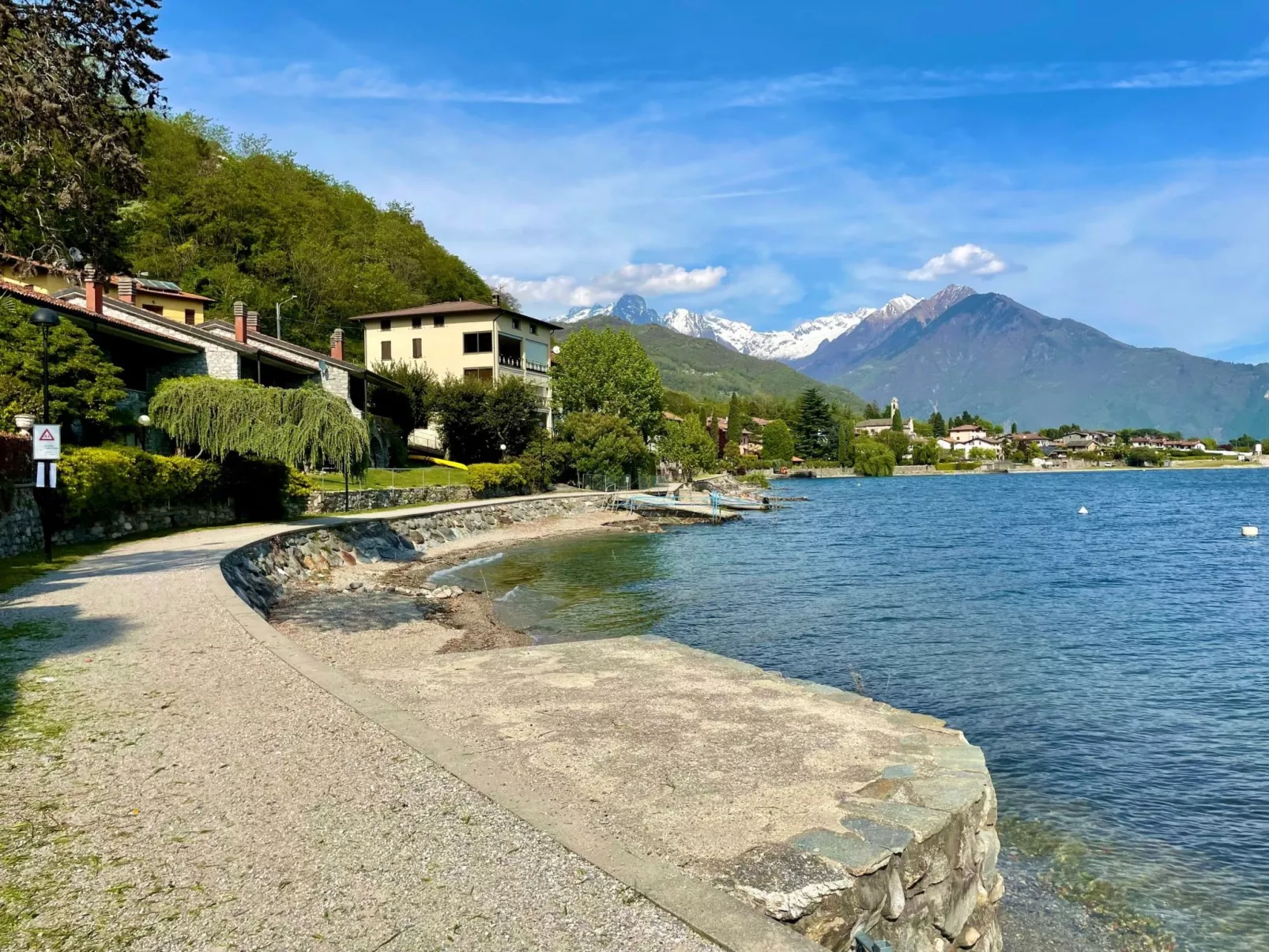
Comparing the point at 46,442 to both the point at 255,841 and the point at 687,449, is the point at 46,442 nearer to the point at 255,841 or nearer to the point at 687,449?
the point at 255,841

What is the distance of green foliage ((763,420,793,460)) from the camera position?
146750 millimetres

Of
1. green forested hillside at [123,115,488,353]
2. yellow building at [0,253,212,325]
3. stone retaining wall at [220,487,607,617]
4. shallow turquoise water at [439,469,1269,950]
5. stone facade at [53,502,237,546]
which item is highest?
green forested hillside at [123,115,488,353]

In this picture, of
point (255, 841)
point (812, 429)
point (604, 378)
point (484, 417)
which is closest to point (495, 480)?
point (484, 417)

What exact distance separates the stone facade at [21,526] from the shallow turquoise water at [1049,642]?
11367mm

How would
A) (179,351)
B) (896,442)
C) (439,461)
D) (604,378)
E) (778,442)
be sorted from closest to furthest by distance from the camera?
(179,351)
(439,461)
(604,378)
(778,442)
(896,442)

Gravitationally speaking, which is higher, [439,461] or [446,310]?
[446,310]

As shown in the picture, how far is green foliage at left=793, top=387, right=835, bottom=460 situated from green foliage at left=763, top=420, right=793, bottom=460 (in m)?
3.39

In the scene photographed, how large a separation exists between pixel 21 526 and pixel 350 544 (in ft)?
35.6

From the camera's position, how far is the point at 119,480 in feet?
72.4

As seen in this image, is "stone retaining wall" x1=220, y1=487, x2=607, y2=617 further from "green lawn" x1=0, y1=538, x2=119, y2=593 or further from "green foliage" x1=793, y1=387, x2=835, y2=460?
"green foliage" x1=793, y1=387, x2=835, y2=460

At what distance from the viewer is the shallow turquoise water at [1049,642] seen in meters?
8.98

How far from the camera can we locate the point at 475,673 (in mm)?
10109

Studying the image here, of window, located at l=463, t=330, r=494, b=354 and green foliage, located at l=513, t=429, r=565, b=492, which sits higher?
window, located at l=463, t=330, r=494, b=354

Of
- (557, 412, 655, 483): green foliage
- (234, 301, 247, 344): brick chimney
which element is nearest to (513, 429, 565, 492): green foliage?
(557, 412, 655, 483): green foliage
